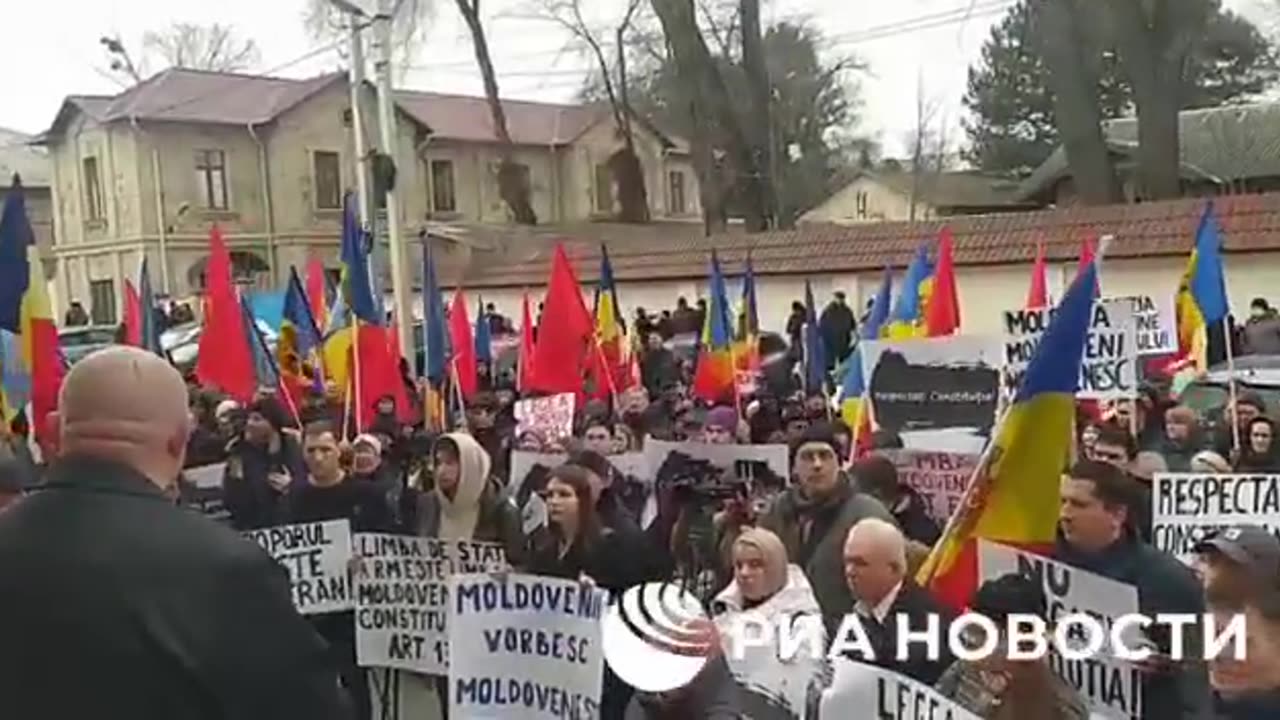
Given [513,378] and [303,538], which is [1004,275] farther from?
[303,538]

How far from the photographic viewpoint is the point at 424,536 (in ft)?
22.3

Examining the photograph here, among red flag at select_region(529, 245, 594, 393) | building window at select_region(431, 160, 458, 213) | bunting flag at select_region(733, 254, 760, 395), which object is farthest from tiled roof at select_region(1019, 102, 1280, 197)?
red flag at select_region(529, 245, 594, 393)

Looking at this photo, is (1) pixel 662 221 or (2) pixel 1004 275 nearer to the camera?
(2) pixel 1004 275

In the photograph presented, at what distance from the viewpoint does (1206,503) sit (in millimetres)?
6305

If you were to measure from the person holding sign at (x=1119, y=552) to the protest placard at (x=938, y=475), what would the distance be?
2510 mm

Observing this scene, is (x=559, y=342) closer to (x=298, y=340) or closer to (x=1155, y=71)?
(x=298, y=340)

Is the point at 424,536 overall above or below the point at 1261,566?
below

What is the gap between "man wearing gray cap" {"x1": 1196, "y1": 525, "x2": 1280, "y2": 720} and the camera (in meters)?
3.40

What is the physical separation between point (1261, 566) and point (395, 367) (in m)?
8.60

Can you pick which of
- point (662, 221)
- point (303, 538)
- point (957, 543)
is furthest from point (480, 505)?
point (662, 221)

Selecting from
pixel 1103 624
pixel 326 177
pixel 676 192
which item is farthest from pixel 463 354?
pixel 676 192

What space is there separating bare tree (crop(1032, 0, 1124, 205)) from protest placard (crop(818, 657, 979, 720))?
23546mm

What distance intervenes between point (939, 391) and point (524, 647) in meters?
3.17

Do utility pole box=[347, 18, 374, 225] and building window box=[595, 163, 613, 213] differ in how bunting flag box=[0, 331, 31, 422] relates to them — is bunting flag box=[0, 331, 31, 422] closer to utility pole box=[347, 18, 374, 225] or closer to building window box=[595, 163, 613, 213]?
utility pole box=[347, 18, 374, 225]
